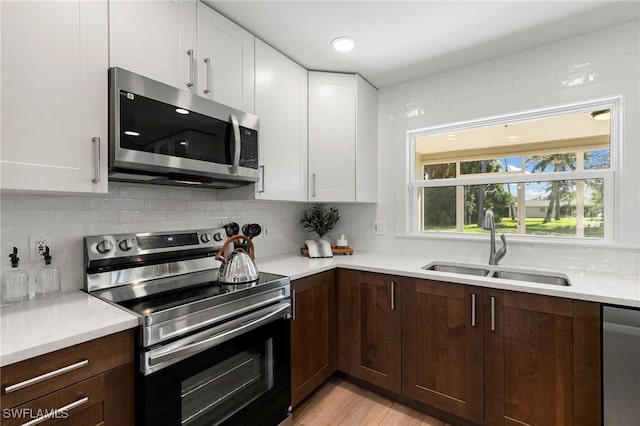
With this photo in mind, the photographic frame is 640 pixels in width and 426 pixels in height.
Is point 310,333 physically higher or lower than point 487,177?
lower

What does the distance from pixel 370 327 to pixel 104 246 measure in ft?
5.37

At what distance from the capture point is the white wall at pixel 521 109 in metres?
1.89

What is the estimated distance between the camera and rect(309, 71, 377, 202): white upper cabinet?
8.11ft

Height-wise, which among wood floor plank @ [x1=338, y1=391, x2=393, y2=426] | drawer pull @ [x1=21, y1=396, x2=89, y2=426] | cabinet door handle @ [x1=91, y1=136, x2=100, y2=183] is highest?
cabinet door handle @ [x1=91, y1=136, x2=100, y2=183]

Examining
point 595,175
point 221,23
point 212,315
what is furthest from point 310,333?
point 595,175

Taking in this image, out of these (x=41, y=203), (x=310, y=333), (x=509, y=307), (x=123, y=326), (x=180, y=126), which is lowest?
(x=310, y=333)

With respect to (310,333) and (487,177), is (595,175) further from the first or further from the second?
(310,333)

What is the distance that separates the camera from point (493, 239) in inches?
86.4

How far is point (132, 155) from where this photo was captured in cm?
136

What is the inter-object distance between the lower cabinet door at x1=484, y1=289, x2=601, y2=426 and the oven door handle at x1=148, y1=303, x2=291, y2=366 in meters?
1.15

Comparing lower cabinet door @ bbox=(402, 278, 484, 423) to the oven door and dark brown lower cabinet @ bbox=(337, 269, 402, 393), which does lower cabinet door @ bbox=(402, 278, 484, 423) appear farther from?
the oven door

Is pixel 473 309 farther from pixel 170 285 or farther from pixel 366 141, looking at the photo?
pixel 170 285

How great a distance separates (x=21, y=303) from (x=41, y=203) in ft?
1.42

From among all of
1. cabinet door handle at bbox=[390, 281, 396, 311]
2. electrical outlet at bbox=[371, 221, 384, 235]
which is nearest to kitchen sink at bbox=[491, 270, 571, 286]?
cabinet door handle at bbox=[390, 281, 396, 311]
